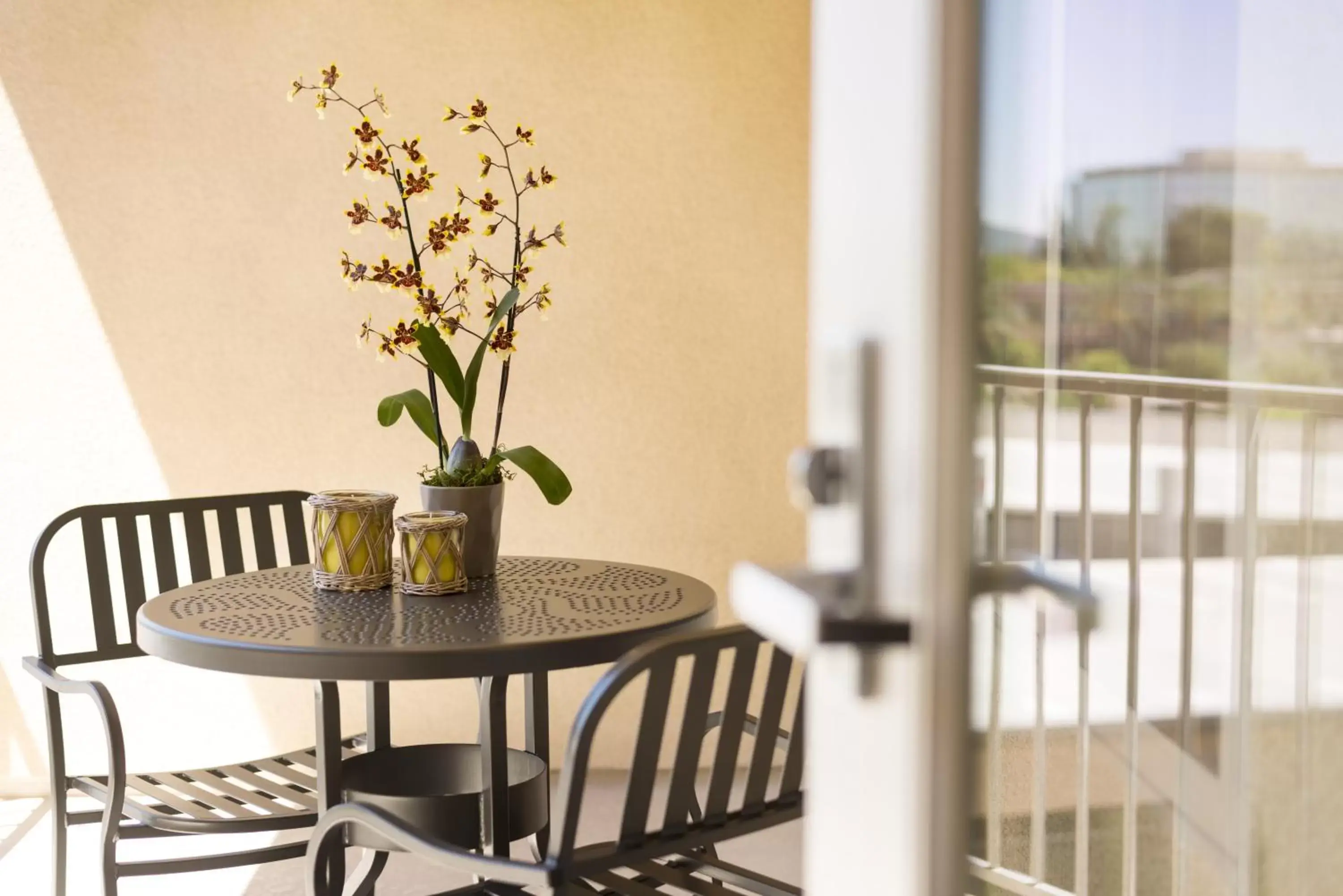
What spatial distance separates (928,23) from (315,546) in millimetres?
1805

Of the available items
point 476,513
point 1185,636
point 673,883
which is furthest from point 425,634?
point 1185,636

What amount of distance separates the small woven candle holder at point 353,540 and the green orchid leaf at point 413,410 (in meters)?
0.13

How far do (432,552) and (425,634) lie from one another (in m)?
0.27

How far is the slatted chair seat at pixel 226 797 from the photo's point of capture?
7.20 ft

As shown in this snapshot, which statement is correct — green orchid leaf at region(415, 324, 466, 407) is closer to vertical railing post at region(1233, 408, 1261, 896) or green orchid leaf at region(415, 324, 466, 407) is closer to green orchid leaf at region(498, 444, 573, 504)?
green orchid leaf at region(498, 444, 573, 504)

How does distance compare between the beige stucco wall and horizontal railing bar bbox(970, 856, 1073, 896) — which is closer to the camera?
horizontal railing bar bbox(970, 856, 1073, 896)

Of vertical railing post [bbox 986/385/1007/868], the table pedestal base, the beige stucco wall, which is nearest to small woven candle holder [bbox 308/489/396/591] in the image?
the table pedestal base

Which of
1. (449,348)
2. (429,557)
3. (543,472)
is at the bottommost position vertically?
(429,557)

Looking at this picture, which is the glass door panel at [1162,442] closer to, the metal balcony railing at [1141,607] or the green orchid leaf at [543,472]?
the metal balcony railing at [1141,607]

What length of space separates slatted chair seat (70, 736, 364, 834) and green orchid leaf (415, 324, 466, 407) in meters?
0.73

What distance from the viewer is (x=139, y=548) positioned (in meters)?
2.72

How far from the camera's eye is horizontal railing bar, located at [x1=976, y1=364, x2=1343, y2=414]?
525 millimetres

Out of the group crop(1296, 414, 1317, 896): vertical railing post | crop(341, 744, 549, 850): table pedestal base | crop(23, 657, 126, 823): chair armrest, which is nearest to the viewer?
crop(1296, 414, 1317, 896): vertical railing post

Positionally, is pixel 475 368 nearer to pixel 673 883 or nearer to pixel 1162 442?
pixel 673 883
